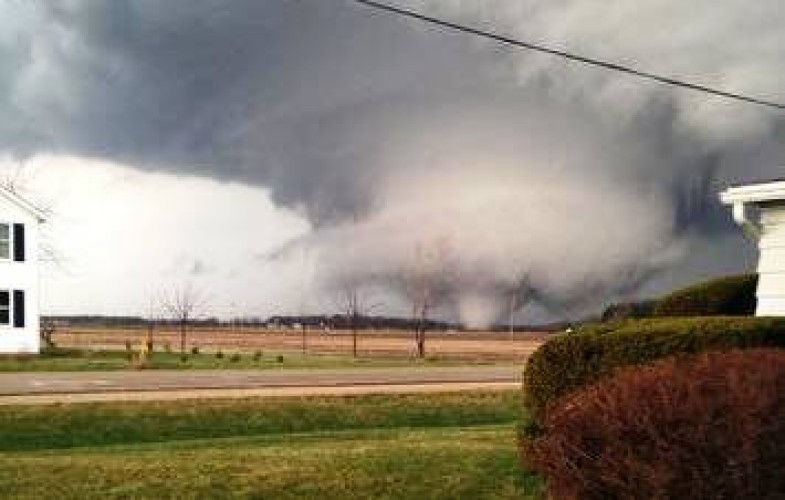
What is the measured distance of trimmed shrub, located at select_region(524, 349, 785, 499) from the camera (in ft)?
27.8

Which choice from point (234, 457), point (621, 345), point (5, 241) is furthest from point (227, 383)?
point (621, 345)

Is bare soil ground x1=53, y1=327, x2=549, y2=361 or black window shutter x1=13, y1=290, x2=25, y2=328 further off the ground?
black window shutter x1=13, y1=290, x2=25, y2=328

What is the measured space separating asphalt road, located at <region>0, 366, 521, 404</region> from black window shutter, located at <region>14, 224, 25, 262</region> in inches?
516

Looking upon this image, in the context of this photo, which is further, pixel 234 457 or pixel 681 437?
pixel 234 457

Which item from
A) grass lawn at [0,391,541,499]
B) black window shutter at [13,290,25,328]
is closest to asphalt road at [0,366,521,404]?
grass lawn at [0,391,541,499]

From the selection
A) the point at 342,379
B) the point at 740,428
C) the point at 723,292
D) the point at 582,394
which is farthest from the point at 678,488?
the point at 342,379

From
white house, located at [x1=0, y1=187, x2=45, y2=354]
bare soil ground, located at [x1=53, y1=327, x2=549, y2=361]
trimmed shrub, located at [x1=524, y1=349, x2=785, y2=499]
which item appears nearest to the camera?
trimmed shrub, located at [x1=524, y1=349, x2=785, y2=499]

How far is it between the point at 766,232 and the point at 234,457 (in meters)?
6.79

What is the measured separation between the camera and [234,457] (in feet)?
48.5

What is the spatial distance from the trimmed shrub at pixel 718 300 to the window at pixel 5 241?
121 feet

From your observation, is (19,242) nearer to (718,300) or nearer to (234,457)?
(234,457)

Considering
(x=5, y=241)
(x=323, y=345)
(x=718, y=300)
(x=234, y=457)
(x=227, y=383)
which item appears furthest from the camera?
(x=323, y=345)

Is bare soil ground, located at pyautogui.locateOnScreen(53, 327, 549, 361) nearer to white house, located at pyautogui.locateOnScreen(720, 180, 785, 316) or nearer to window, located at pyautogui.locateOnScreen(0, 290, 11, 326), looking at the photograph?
window, located at pyautogui.locateOnScreen(0, 290, 11, 326)

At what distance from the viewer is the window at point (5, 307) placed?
48188 mm
